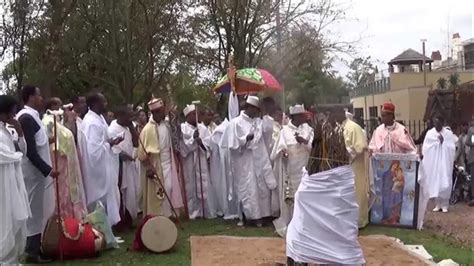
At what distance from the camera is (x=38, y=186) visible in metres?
8.42

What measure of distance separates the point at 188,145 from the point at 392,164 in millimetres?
3644

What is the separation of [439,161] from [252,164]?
5.00 metres

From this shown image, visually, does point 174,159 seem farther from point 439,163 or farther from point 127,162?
point 439,163

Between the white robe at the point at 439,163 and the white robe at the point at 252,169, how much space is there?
4245 millimetres

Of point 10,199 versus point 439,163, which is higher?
point 10,199

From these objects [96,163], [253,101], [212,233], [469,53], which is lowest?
[212,233]

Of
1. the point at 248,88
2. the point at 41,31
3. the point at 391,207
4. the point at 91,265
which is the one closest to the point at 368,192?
the point at 391,207

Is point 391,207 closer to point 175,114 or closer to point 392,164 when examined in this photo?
Answer: point 392,164

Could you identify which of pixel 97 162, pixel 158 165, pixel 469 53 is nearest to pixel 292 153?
pixel 158 165

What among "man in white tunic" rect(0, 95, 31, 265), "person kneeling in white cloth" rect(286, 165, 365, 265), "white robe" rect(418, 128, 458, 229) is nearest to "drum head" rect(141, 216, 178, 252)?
"man in white tunic" rect(0, 95, 31, 265)

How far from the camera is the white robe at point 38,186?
823 centimetres

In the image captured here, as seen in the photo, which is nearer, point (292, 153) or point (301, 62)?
point (292, 153)

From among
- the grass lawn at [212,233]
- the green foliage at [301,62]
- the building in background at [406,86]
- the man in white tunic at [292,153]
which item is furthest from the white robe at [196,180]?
the building in background at [406,86]

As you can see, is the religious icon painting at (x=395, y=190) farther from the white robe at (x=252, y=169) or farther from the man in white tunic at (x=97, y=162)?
the man in white tunic at (x=97, y=162)
